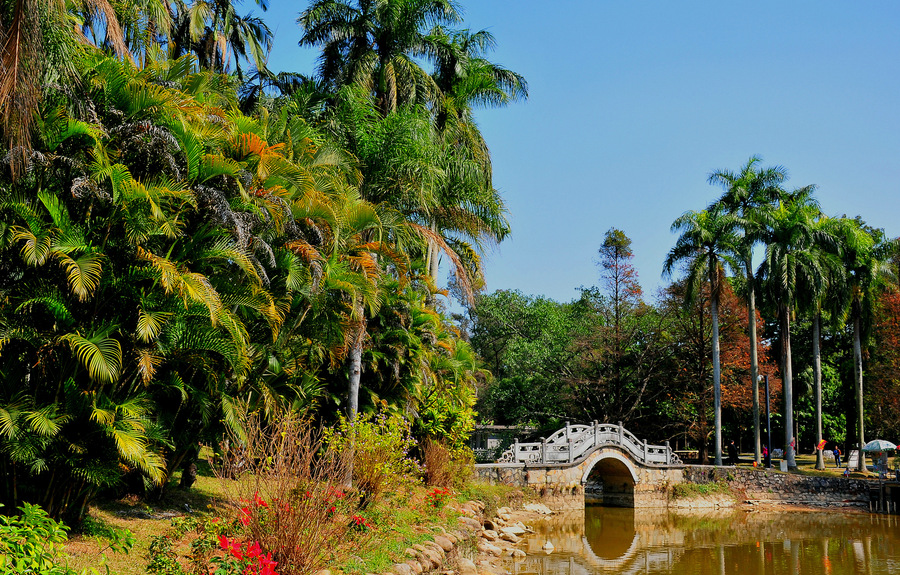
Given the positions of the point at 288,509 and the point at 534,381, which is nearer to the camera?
the point at 288,509

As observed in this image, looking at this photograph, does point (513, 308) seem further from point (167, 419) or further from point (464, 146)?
point (167, 419)

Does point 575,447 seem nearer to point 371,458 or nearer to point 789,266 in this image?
point 789,266

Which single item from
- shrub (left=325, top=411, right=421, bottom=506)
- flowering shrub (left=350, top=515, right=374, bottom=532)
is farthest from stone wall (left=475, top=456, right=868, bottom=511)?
flowering shrub (left=350, top=515, right=374, bottom=532)

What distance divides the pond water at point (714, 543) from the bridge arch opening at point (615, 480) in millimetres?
1142

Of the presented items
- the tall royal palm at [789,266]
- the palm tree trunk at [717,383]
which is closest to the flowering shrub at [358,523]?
the palm tree trunk at [717,383]

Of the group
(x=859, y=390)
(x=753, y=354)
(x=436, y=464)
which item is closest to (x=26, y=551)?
(x=436, y=464)

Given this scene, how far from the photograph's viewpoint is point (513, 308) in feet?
149

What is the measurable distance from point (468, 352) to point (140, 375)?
42.4ft

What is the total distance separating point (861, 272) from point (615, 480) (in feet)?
48.4

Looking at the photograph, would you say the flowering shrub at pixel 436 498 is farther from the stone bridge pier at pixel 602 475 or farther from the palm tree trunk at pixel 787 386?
the palm tree trunk at pixel 787 386

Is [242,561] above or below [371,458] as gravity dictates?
below

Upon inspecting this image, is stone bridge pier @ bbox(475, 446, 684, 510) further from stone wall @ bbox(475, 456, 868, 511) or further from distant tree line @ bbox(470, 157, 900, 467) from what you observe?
distant tree line @ bbox(470, 157, 900, 467)

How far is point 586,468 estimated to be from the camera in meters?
26.0

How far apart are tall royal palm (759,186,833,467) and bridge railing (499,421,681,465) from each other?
19.8 feet
